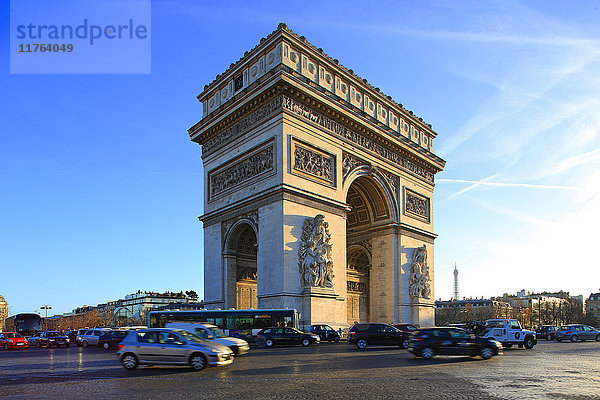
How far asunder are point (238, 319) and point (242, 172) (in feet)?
30.6

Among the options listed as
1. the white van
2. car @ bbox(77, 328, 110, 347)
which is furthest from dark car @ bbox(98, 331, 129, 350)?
the white van

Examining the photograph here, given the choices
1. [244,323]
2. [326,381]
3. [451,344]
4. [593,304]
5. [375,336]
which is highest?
[326,381]

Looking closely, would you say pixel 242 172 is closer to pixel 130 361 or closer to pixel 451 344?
pixel 451 344

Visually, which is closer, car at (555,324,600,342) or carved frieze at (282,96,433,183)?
carved frieze at (282,96,433,183)

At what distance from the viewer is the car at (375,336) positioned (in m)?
24.3

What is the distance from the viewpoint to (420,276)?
38.8 m


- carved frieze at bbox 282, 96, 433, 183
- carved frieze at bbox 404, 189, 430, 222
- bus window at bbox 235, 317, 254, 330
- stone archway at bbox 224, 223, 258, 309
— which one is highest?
carved frieze at bbox 282, 96, 433, 183

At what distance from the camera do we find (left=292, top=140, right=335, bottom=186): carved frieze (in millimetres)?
30625

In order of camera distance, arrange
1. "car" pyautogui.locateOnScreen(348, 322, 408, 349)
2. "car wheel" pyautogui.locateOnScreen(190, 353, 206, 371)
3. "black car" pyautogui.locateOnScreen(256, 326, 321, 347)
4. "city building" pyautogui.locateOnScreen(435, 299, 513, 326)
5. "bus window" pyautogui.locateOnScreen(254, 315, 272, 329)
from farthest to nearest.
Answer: "city building" pyautogui.locateOnScreen(435, 299, 513, 326)
"bus window" pyautogui.locateOnScreen(254, 315, 272, 329)
"black car" pyautogui.locateOnScreen(256, 326, 321, 347)
"car" pyautogui.locateOnScreen(348, 322, 408, 349)
"car wheel" pyautogui.locateOnScreen(190, 353, 206, 371)

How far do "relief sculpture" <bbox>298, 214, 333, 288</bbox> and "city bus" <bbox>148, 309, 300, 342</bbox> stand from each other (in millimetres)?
2330

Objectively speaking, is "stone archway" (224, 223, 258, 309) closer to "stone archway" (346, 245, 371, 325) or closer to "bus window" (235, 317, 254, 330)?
"bus window" (235, 317, 254, 330)

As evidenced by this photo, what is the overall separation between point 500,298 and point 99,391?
552 feet

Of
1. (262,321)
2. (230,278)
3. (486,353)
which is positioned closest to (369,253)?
(230,278)

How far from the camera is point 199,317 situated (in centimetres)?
2889
